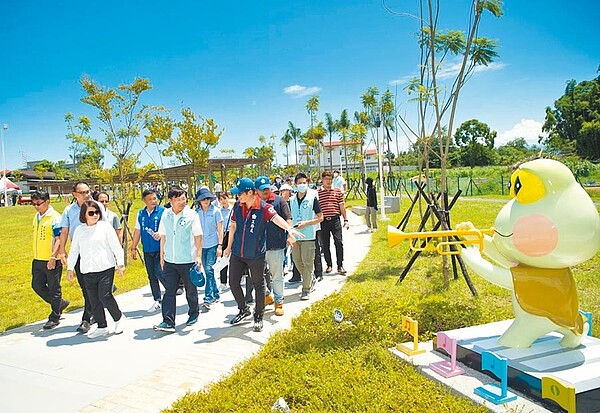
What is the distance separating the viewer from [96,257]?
5164 mm

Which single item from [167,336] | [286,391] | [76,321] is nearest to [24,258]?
[76,321]

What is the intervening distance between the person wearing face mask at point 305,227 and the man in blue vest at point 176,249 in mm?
1697

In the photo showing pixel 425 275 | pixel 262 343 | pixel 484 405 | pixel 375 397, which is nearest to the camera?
pixel 484 405

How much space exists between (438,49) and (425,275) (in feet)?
12.2

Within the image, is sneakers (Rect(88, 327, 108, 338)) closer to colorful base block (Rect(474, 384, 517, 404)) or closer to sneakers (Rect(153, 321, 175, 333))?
sneakers (Rect(153, 321, 175, 333))

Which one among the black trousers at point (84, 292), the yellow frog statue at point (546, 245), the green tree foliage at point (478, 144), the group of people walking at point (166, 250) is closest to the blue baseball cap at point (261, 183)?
the group of people walking at point (166, 250)

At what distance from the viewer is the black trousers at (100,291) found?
17.0 ft

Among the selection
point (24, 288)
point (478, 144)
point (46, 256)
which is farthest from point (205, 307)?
point (478, 144)

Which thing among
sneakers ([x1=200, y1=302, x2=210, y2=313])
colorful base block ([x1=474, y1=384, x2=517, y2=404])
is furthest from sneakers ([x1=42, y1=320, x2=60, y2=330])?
colorful base block ([x1=474, y1=384, x2=517, y2=404])

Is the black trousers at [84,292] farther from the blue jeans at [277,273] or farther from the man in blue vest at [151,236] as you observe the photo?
the blue jeans at [277,273]

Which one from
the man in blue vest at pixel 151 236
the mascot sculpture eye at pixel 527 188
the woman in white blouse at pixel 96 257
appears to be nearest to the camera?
the mascot sculpture eye at pixel 527 188

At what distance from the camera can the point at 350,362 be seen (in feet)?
13.1

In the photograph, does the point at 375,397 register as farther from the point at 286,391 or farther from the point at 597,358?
the point at 597,358

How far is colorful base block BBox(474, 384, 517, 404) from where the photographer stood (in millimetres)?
3131
